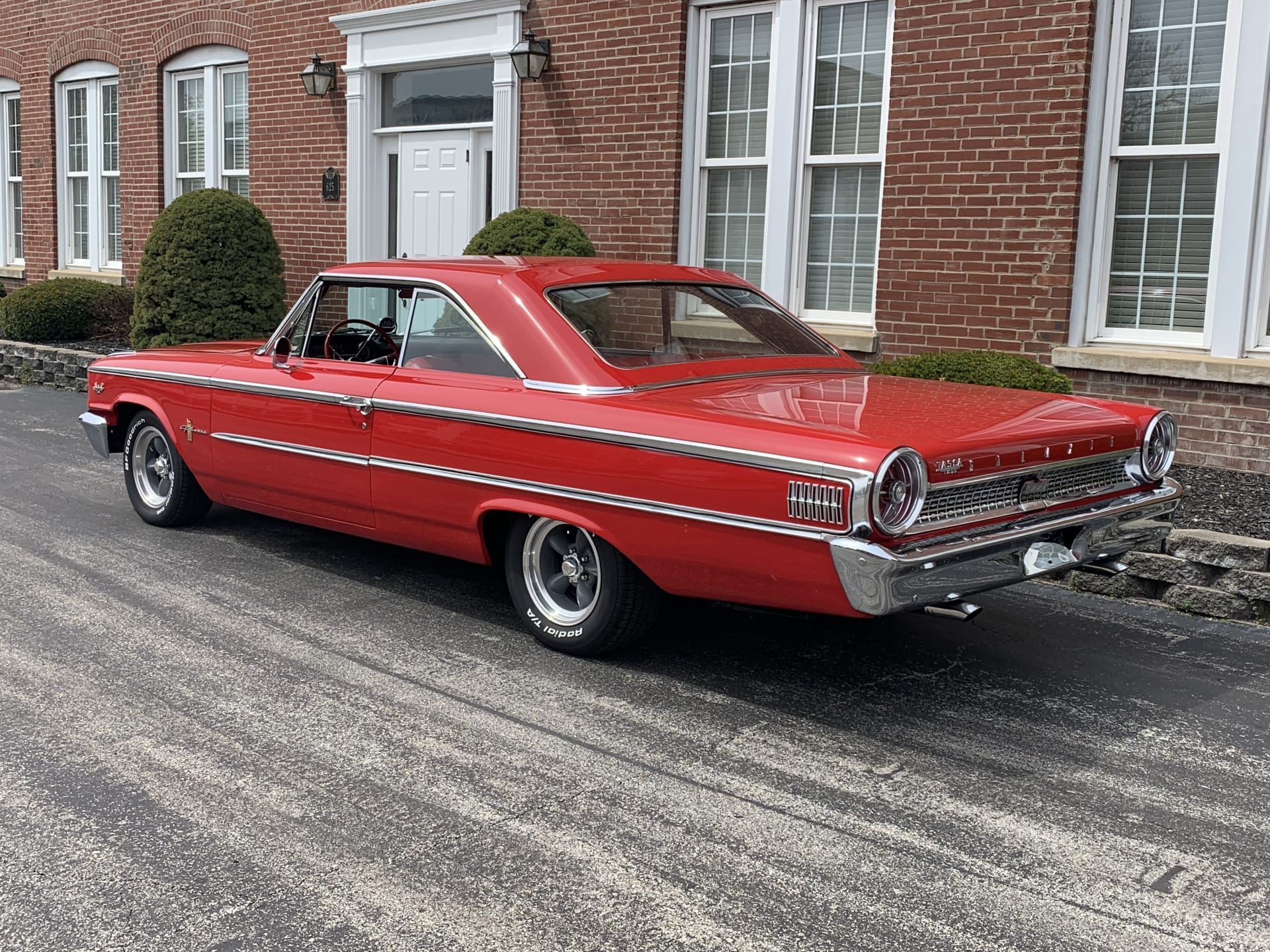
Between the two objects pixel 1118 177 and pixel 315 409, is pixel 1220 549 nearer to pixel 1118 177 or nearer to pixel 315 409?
→ pixel 1118 177

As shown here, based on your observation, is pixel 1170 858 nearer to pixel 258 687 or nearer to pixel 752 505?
pixel 752 505

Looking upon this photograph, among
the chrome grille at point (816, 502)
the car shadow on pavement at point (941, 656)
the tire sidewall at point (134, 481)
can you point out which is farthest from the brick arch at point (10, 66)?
the chrome grille at point (816, 502)

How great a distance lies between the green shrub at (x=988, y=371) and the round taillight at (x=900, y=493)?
3.24m

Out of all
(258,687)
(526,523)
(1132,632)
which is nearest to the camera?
(258,687)

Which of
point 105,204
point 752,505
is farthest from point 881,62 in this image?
point 105,204

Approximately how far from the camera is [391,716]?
4.38 m

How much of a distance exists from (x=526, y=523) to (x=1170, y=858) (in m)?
Result: 2.61

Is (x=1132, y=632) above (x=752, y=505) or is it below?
below

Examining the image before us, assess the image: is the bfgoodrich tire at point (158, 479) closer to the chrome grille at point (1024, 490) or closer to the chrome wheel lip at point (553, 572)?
the chrome wheel lip at point (553, 572)

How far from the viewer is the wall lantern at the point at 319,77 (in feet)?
42.9

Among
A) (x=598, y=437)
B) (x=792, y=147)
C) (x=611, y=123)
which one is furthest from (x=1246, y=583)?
(x=611, y=123)

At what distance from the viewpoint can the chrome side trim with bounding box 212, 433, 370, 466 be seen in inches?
222

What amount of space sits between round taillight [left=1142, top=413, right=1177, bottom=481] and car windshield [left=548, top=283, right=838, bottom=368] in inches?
56.6

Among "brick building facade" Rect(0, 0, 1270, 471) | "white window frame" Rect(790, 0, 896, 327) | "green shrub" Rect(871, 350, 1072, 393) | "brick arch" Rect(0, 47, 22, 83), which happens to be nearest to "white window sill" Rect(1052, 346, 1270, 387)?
"brick building facade" Rect(0, 0, 1270, 471)
